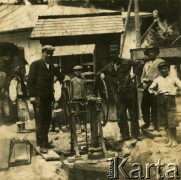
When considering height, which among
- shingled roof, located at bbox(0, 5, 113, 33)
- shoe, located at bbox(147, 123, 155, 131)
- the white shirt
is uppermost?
shingled roof, located at bbox(0, 5, 113, 33)

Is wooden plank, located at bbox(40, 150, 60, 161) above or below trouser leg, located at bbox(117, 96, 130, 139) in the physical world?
below

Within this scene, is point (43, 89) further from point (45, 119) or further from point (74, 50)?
point (74, 50)

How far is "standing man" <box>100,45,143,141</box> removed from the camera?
292cm

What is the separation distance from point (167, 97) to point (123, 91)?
0.30 m

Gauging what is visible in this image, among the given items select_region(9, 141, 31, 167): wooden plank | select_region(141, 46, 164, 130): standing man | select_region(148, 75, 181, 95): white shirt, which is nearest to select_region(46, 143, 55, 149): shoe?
select_region(9, 141, 31, 167): wooden plank

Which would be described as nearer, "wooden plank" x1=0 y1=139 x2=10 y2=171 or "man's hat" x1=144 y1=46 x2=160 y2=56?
"wooden plank" x1=0 y1=139 x2=10 y2=171

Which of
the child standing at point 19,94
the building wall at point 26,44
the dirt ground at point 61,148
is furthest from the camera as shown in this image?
the building wall at point 26,44

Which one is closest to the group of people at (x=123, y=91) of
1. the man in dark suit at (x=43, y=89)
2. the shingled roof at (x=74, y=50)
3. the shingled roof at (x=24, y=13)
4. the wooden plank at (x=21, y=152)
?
the man in dark suit at (x=43, y=89)

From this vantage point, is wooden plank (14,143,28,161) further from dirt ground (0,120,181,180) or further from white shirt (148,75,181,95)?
white shirt (148,75,181,95)

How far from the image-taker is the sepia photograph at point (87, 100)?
2607 mm

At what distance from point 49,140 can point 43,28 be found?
2.53ft

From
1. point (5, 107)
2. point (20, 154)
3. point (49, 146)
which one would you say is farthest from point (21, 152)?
point (5, 107)

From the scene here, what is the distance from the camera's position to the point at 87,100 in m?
2.64

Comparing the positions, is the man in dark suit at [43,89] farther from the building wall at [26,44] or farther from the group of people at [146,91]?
the building wall at [26,44]
